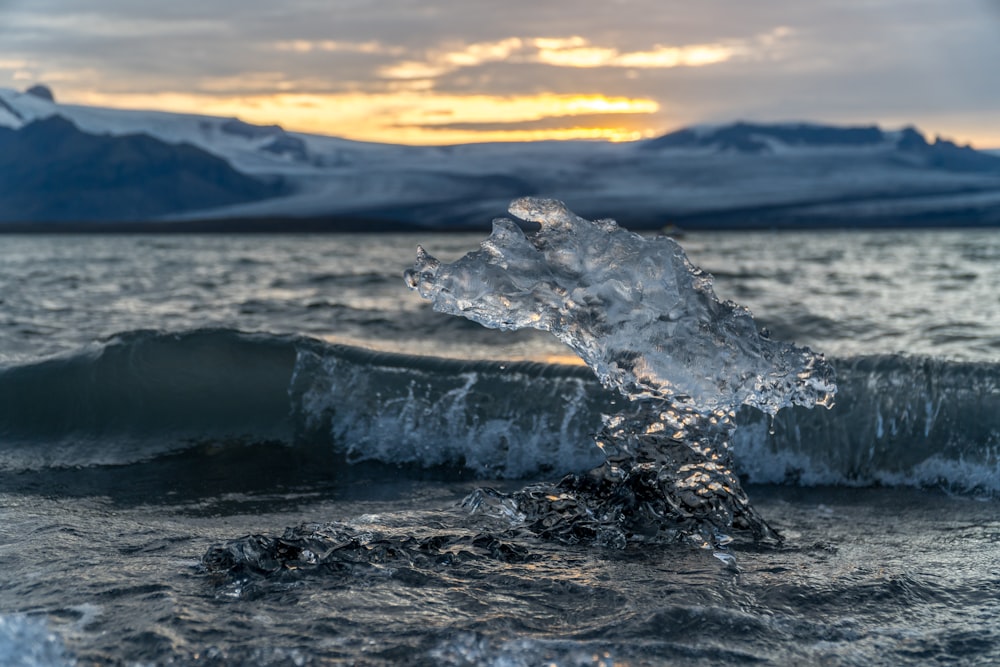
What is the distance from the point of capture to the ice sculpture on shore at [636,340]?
15.1 ft

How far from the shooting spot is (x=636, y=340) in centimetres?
484

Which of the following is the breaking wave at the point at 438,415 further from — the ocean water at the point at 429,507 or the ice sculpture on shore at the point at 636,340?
the ice sculpture on shore at the point at 636,340

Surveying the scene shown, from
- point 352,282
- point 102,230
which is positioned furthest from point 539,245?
point 102,230

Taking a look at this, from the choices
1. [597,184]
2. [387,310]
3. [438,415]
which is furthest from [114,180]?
[438,415]

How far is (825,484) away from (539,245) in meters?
2.51

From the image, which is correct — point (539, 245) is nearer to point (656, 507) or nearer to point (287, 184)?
point (656, 507)

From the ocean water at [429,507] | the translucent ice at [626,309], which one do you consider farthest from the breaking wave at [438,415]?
the translucent ice at [626,309]

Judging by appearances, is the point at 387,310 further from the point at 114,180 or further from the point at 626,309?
the point at 114,180

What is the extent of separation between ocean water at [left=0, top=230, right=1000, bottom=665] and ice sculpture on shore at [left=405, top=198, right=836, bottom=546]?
51cm

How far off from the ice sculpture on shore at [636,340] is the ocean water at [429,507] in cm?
51

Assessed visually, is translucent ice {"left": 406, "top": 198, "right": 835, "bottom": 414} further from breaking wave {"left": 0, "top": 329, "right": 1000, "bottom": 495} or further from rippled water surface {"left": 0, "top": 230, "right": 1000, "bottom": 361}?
rippled water surface {"left": 0, "top": 230, "right": 1000, "bottom": 361}

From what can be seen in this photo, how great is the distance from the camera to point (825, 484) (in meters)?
5.96

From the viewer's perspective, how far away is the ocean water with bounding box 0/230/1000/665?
9.68 ft

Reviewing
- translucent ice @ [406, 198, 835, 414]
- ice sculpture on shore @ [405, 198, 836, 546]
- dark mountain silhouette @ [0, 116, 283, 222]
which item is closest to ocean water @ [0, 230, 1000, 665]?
ice sculpture on shore @ [405, 198, 836, 546]
